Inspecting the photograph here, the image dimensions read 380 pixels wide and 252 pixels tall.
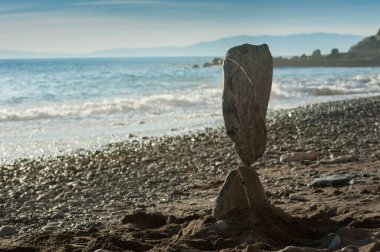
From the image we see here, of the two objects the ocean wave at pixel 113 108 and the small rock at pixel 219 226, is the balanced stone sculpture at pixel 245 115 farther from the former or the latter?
the ocean wave at pixel 113 108

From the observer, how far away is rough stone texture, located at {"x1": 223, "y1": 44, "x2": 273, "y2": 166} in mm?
5742

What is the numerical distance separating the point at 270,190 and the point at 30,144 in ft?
26.3

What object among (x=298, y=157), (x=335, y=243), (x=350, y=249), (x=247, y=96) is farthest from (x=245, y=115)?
(x=298, y=157)

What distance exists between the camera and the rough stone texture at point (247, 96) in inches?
226

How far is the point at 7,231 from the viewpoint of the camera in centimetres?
663

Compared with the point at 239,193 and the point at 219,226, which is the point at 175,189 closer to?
the point at 239,193

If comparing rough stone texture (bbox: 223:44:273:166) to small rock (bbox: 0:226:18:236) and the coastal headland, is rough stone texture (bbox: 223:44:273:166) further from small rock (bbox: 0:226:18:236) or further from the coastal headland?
the coastal headland

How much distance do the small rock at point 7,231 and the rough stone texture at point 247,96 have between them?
2.58 metres

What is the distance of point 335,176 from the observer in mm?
7934

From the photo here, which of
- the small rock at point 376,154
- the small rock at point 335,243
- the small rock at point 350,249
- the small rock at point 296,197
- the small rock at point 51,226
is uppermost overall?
the small rock at point 350,249

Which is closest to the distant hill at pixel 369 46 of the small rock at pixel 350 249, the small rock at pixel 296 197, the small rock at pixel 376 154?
the small rock at pixel 376 154

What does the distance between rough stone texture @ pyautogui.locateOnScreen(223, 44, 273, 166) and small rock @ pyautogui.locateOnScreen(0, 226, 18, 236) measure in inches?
101

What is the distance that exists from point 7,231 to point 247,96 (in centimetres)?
291

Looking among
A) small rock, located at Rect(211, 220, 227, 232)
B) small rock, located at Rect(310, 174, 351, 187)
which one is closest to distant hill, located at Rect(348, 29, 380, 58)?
small rock, located at Rect(310, 174, 351, 187)
